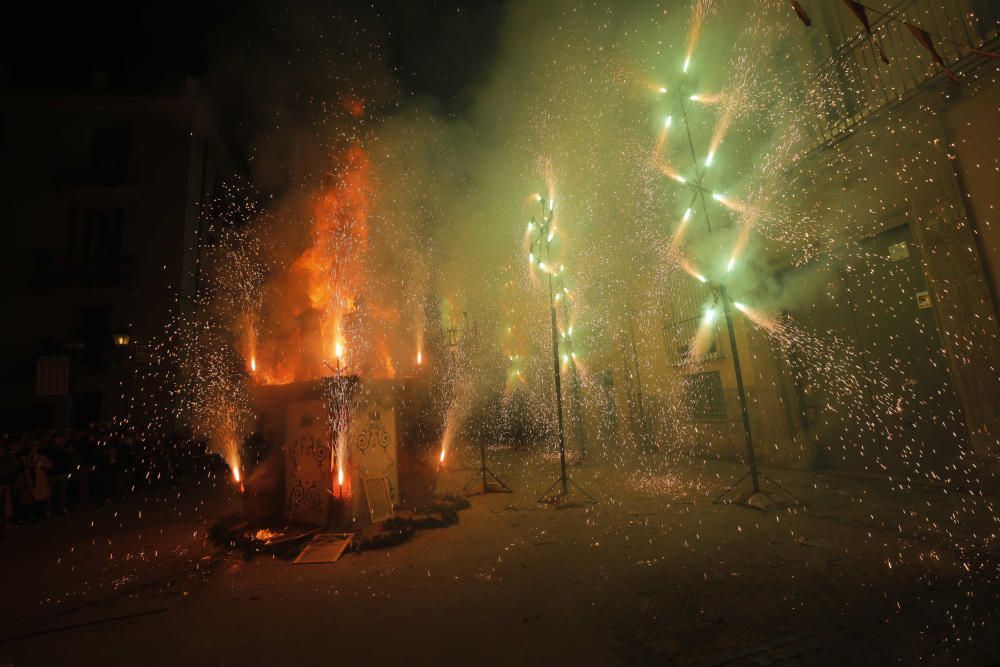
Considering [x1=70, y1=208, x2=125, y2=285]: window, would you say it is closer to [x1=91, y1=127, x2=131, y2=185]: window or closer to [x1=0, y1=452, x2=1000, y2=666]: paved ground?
[x1=91, y1=127, x2=131, y2=185]: window

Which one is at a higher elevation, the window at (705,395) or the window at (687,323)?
the window at (687,323)

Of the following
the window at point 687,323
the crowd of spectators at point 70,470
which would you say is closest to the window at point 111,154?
the crowd of spectators at point 70,470

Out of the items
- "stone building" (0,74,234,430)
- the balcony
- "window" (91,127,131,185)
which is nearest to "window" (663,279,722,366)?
the balcony

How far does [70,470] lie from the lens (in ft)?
35.4

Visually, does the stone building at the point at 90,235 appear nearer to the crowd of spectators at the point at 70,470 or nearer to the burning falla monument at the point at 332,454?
the crowd of spectators at the point at 70,470

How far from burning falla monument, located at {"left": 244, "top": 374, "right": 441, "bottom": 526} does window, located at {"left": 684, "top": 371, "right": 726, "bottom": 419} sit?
8.00 metres

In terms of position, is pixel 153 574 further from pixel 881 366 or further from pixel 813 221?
pixel 813 221

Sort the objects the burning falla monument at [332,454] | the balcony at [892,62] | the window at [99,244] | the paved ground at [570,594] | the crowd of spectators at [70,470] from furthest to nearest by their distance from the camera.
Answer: the window at [99,244] < the crowd of spectators at [70,470] < the burning falla monument at [332,454] < the balcony at [892,62] < the paved ground at [570,594]

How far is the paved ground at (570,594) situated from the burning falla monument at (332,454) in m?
1.41

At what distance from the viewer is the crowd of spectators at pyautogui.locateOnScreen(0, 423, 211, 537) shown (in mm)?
9398

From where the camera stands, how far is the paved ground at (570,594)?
138 inches

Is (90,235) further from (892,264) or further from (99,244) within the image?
(892,264)

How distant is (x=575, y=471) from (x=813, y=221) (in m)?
7.87

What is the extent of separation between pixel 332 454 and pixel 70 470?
771 cm
